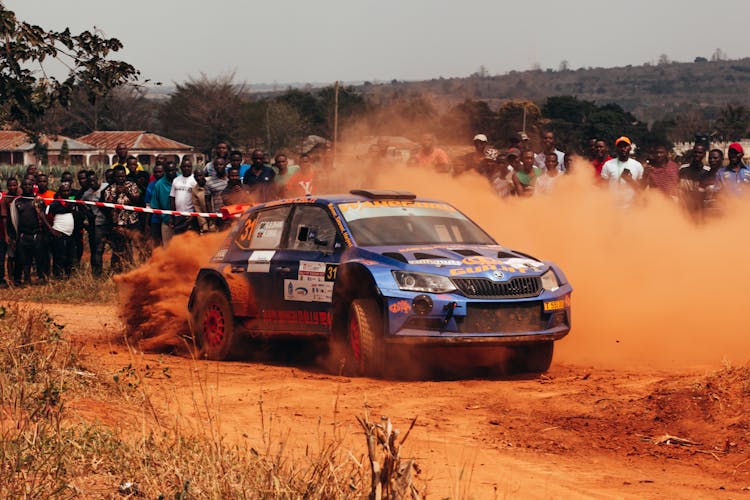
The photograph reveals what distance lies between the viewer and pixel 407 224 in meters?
11.2

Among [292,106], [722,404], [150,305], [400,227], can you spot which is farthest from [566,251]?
→ [292,106]

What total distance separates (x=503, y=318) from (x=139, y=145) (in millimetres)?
94082

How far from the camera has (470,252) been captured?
420 inches

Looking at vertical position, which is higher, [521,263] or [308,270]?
[521,263]

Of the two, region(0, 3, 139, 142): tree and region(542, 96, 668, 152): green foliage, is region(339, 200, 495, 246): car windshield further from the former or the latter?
region(542, 96, 668, 152): green foliage

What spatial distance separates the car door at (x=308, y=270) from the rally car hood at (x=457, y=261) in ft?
1.64

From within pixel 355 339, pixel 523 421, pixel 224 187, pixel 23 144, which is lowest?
pixel 23 144

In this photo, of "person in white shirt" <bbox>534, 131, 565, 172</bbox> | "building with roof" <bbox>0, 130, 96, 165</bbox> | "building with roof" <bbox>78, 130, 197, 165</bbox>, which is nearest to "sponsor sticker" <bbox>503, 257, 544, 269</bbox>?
"person in white shirt" <bbox>534, 131, 565, 172</bbox>

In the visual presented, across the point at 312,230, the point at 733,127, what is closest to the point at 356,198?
the point at 312,230

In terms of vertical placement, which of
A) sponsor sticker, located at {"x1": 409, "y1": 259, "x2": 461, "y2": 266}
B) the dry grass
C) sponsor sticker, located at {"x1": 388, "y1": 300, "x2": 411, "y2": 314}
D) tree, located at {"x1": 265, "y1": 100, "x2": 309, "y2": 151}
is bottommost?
tree, located at {"x1": 265, "y1": 100, "x2": 309, "y2": 151}

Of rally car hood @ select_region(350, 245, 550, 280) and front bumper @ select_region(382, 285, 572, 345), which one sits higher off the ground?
rally car hood @ select_region(350, 245, 550, 280)

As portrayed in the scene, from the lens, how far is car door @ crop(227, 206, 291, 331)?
11.5 metres

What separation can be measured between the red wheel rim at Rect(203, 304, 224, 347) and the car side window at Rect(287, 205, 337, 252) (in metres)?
1.15

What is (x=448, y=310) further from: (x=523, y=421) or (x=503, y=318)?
(x=523, y=421)
